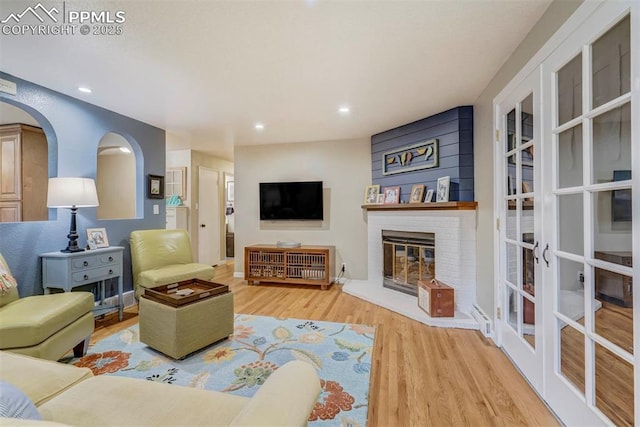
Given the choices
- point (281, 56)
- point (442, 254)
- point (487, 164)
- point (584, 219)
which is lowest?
point (442, 254)

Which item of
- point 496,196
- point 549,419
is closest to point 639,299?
point 549,419

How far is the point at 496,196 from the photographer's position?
2.43 meters

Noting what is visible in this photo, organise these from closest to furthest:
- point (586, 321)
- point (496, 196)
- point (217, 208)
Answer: point (586, 321), point (496, 196), point (217, 208)

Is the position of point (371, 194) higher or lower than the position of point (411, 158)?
lower

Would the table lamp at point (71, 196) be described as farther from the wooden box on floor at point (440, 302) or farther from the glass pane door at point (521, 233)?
the glass pane door at point (521, 233)

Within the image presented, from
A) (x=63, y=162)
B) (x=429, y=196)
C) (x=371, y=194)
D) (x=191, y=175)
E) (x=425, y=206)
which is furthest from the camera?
(x=191, y=175)

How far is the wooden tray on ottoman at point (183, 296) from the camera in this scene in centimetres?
211

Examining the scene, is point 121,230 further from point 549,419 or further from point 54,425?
point 549,419

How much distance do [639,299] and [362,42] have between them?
1.95m

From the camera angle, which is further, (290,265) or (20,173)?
(290,265)

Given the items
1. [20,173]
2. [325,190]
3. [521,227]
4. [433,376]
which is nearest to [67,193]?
[20,173]

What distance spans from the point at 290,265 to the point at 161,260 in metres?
1.73

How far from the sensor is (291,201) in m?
4.68

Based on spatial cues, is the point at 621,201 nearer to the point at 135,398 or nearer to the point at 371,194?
the point at 135,398
